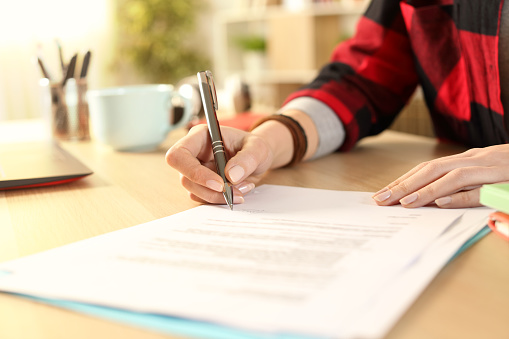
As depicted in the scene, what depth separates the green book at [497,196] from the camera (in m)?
0.41

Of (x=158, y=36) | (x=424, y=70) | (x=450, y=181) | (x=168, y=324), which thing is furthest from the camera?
(x=158, y=36)

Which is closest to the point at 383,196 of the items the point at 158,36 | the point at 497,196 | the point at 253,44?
the point at 497,196

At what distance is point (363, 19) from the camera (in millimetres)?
972

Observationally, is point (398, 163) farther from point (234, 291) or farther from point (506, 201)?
point (234, 291)

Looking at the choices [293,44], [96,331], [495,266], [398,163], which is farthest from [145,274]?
[293,44]

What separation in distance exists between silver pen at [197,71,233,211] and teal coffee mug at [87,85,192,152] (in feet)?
1.10

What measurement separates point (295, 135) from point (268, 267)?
0.42m

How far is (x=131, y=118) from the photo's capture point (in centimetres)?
96

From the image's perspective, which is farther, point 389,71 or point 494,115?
point 389,71

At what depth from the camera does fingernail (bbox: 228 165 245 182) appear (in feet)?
1.89

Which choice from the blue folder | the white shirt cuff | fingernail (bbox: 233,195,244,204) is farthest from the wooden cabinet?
the blue folder

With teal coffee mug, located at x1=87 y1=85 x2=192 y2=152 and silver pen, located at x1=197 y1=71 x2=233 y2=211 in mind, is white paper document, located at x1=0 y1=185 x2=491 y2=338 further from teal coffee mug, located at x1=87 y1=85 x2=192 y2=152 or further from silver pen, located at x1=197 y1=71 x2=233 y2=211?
teal coffee mug, located at x1=87 y1=85 x2=192 y2=152

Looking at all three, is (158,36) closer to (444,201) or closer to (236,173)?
(236,173)

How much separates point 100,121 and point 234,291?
2.30ft
